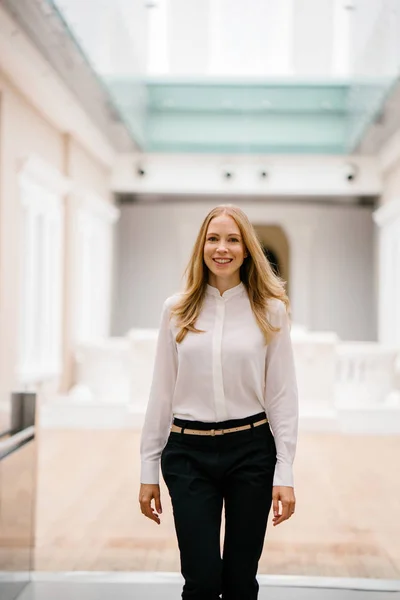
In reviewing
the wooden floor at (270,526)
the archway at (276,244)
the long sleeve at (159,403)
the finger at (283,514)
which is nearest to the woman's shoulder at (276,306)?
the long sleeve at (159,403)

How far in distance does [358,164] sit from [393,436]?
5483 mm

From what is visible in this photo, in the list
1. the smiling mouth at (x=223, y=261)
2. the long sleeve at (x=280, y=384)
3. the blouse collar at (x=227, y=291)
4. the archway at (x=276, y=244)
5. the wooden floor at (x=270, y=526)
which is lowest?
the wooden floor at (x=270, y=526)

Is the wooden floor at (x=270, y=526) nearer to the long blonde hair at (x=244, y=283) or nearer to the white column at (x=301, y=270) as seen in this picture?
the long blonde hair at (x=244, y=283)

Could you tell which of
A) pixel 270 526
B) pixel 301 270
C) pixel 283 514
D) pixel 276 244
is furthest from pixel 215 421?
pixel 276 244

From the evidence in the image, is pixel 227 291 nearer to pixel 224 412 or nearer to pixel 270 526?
A: pixel 224 412

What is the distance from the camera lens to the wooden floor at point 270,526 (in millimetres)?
3682

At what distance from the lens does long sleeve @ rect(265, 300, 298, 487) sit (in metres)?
2.15

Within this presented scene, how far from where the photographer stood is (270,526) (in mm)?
4172

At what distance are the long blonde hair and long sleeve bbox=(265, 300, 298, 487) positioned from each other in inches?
1.4

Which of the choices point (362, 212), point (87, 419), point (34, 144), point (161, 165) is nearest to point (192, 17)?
point (34, 144)

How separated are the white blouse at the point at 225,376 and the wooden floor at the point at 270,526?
1672mm

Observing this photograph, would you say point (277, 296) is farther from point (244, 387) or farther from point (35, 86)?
point (35, 86)

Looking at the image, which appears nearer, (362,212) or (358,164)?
(358,164)

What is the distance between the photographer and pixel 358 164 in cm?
1160
